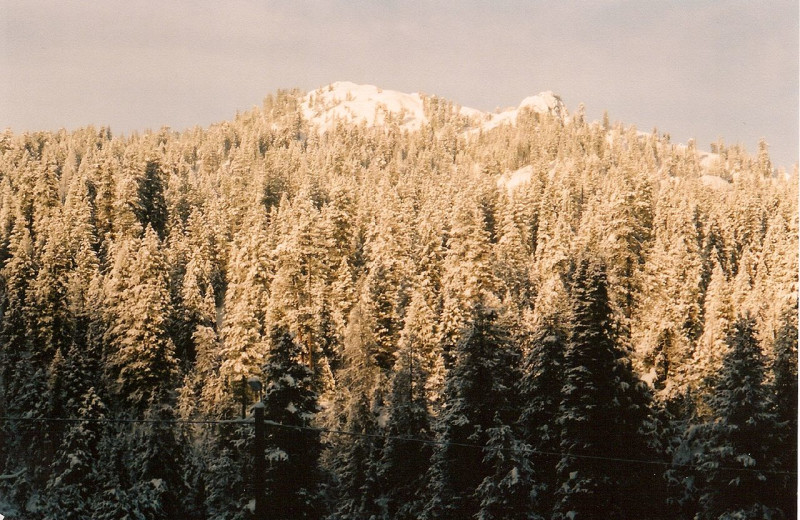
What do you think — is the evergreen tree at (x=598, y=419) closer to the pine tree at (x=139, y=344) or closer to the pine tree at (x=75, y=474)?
the pine tree at (x=75, y=474)

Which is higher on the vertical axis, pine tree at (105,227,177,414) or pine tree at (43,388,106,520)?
pine tree at (105,227,177,414)

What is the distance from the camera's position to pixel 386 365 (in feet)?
183

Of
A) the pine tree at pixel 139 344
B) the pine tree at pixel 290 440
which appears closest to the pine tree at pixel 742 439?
the pine tree at pixel 290 440

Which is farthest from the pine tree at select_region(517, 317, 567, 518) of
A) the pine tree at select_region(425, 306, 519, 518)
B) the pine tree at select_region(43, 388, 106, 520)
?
the pine tree at select_region(43, 388, 106, 520)

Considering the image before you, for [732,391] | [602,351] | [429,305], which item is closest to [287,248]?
[429,305]

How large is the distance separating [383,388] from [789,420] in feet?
82.7

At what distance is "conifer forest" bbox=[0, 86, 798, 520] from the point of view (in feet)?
94.6

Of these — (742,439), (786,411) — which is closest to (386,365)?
(742,439)

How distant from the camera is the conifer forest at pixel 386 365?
28828mm

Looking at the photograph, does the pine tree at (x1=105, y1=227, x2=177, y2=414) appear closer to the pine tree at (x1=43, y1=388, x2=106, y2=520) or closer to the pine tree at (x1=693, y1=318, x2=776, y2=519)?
the pine tree at (x1=43, y1=388, x2=106, y2=520)

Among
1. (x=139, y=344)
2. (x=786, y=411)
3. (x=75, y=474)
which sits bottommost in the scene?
(x=75, y=474)

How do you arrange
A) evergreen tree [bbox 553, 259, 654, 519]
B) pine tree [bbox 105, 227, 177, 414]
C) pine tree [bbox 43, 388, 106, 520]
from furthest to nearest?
1. pine tree [bbox 105, 227, 177, 414]
2. pine tree [bbox 43, 388, 106, 520]
3. evergreen tree [bbox 553, 259, 654, 519]

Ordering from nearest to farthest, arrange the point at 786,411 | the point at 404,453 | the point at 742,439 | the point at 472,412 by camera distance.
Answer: the point at 742,439
the point at 786,411
the point at 472,412
the point at 404,453

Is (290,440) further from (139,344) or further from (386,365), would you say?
(386,365)
